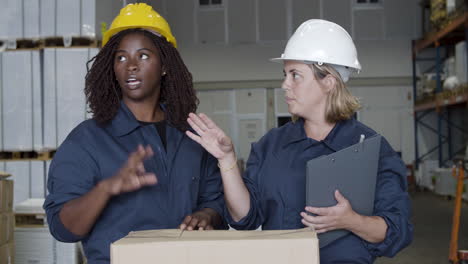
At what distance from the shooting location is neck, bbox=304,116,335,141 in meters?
2.23

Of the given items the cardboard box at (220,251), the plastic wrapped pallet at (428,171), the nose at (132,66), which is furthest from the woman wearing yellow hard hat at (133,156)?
the plastic wrapped pallet at (428,171)

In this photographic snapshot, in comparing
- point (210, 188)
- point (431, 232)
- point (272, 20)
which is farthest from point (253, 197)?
point (272, 20)

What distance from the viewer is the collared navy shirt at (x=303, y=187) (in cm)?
200

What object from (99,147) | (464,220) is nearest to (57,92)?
(99,147)

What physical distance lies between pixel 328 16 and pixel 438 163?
5.13m

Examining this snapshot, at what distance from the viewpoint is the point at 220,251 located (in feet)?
4.23

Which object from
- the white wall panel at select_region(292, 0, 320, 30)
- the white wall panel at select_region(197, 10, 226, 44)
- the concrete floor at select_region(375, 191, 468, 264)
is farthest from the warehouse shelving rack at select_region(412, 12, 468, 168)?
the white wall panel at select_region(197, 10, 226, 44)

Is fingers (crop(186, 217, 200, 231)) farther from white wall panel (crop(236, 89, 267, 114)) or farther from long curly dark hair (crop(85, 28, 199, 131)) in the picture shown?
white wall panel (crop(236, 89, 267, 114))

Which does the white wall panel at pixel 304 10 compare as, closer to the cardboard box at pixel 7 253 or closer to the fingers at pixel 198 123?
the cardboard box at pixel 7 253

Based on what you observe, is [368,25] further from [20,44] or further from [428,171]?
[20,44]

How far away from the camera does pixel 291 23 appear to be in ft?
50.6

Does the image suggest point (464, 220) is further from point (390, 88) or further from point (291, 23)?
point (291, 23)

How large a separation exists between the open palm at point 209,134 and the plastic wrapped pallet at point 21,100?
147 inches

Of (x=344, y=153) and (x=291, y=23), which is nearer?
(x=344, y=153)
